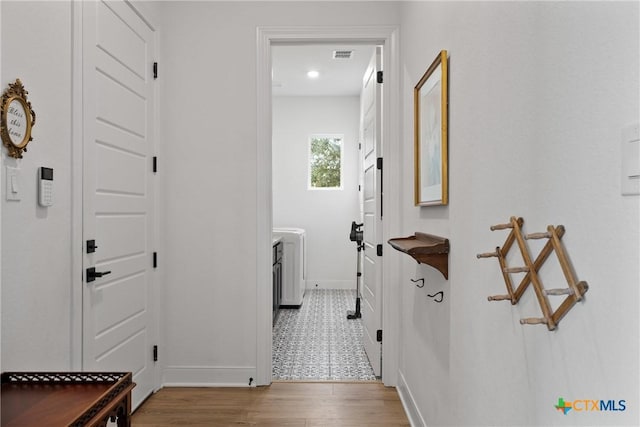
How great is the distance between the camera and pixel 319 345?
401 centimetres

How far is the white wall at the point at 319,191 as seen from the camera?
6.71m

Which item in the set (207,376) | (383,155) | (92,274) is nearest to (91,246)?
(92,274)

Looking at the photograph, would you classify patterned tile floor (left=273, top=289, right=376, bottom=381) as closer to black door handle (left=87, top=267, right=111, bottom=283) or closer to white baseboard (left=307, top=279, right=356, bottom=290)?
white baseboard (left=307, top=279, right=356, bottom=290)

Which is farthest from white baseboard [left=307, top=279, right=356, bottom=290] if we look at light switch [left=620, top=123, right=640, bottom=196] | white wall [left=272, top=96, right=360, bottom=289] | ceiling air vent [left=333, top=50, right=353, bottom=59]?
light switch [left=620, top=123, right=640, bottom=196]

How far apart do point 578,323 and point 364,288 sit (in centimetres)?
299

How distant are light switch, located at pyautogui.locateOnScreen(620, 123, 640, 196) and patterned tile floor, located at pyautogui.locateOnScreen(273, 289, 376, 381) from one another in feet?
8.96

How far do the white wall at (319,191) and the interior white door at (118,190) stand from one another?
12.6 feet

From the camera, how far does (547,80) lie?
1.07 metres

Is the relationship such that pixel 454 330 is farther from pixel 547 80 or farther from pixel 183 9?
pixel 183 9

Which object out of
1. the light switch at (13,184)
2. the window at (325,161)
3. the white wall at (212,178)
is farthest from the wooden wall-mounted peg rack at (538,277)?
the window at (325,161)

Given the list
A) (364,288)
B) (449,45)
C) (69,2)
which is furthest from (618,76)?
(364,288)

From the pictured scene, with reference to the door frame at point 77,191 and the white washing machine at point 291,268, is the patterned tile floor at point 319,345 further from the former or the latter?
the door frame at point 77,191

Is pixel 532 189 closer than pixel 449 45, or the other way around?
pixel 532 189

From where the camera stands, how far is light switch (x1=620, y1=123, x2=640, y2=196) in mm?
760
